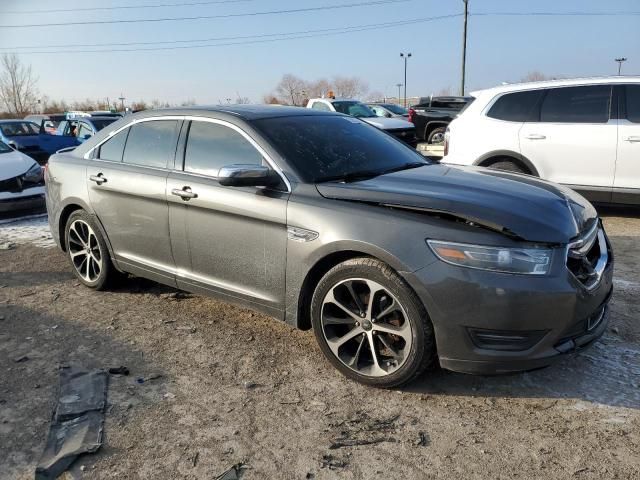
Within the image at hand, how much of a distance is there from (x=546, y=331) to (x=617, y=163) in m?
4.71

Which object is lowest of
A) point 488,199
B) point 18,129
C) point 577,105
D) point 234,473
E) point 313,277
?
point 234,473

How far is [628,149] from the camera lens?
6.52 m

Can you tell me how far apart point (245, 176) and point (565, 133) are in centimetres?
507

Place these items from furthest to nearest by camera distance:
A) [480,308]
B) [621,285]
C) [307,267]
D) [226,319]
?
[621,285]
[226,319]
[307,267]
[480,308]

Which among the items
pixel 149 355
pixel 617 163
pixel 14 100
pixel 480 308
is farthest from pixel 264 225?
pixel 14 100

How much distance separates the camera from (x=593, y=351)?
3.55 m

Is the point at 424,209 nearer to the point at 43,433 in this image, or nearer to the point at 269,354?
the point at 269,354

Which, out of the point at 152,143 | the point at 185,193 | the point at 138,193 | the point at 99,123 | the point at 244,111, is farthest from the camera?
the point at 99,123

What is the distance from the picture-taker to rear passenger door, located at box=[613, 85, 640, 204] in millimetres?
6504

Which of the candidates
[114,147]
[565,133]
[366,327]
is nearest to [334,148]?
[366,327]

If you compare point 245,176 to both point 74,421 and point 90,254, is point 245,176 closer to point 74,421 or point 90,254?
point 74,421

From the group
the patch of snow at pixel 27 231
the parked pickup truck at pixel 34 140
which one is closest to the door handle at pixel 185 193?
the patch of snow at pixel 27 231

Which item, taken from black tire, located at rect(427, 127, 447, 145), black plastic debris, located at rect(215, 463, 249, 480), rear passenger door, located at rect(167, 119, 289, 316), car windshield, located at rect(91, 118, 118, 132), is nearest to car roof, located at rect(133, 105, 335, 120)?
rear passenger door, located at rect(167, 119, 289, 316)

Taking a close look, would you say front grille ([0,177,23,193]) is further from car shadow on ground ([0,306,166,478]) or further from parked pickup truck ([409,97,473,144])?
parked pickup truck ([409,97,473,144])
